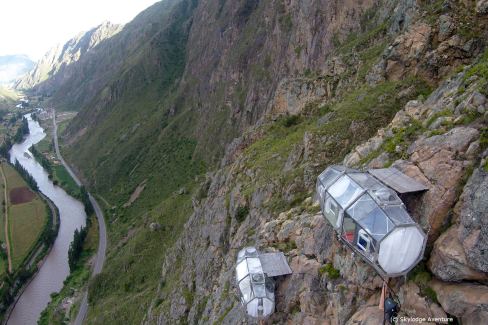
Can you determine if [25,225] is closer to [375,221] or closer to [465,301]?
[375,221]

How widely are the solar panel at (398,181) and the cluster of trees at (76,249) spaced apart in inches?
3635

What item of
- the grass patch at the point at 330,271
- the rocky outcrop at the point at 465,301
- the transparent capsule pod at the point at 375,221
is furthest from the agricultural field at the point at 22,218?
the rocky outcrop at the point at 465,301

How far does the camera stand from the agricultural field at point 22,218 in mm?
101188

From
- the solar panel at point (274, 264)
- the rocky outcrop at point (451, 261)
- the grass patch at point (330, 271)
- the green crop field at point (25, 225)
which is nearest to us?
the rocky outcrop at point (451, 261)

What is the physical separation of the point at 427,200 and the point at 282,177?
19.1 m

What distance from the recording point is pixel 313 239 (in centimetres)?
1762

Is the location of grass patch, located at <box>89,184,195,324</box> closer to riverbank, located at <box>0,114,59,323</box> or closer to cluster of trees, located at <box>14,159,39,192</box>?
riverbank, located at <box>0,114,59,323</box>

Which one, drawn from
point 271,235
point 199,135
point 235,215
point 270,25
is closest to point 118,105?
point 199,135

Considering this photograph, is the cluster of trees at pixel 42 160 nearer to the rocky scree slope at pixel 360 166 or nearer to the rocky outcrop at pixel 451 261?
the rocky scree slope at pixel 360 166

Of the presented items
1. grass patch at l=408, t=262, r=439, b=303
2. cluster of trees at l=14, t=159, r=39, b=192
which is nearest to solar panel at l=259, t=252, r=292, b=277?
grass patch at l=408, t=262, r=439, b=303

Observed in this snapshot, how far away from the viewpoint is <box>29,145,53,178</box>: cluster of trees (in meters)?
158

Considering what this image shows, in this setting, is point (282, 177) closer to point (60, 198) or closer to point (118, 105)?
point (60, 198)

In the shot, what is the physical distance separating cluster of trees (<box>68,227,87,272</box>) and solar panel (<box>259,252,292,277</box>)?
85.6 m

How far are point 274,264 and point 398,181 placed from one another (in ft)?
23.9
